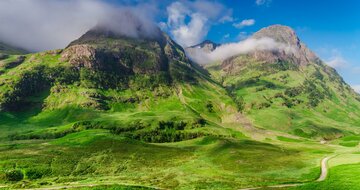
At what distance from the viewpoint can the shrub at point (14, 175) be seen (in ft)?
391

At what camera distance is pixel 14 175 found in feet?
402

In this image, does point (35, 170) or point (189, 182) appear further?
point (35, 170)

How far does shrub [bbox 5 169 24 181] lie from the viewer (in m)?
119

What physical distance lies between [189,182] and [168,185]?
8950 mm

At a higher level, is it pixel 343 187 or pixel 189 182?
pixel 343 187

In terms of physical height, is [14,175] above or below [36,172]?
above

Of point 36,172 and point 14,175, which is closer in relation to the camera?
point 14,175

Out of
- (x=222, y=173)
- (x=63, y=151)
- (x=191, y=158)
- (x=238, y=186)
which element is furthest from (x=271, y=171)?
(x=63, y=151)

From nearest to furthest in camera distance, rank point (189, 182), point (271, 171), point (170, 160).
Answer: point (189, 182)
point (271, 171)
point (170, 160)

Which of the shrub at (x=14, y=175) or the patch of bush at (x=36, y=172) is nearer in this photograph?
the shrub at (x=14, y=175)

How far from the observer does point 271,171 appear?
118 metres

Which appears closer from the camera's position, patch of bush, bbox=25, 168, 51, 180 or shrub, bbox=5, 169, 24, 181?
shrub, bbox=5, 169, 24, 181

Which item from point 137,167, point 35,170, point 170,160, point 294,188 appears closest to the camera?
point 294,188

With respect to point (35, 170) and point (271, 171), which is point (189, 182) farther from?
point (35, 170)
